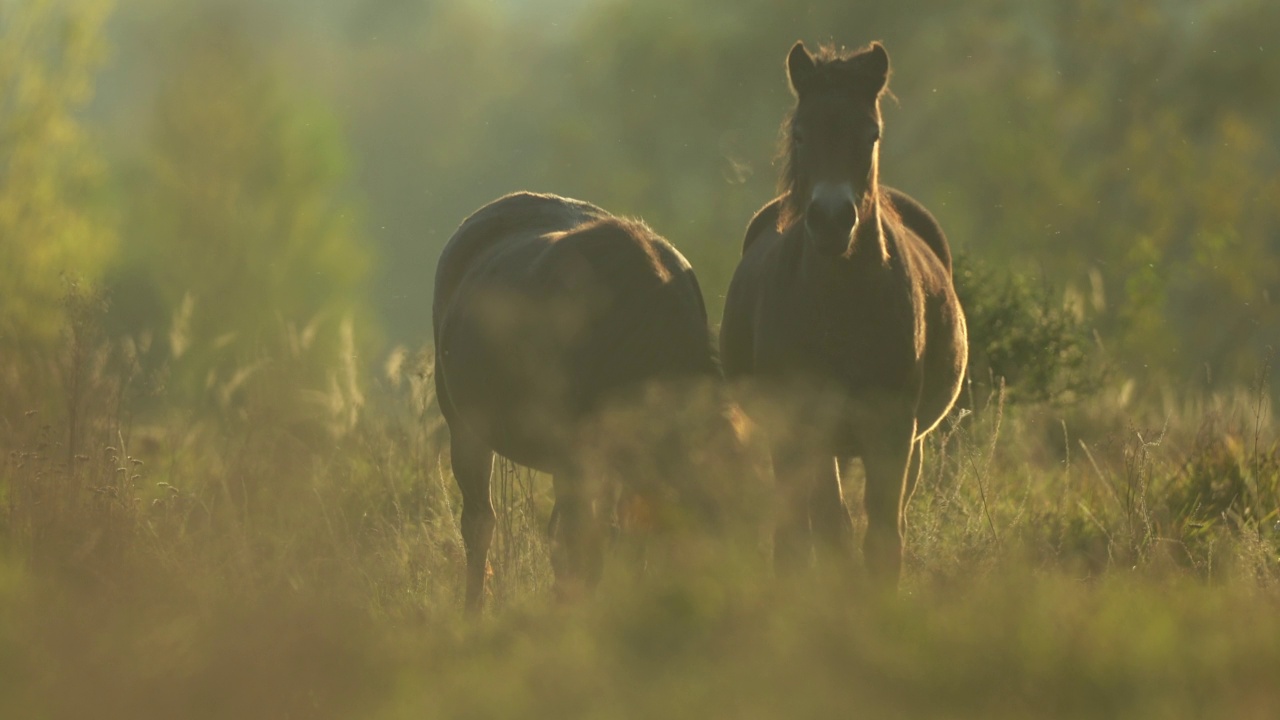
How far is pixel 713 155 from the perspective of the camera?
82.6 ft

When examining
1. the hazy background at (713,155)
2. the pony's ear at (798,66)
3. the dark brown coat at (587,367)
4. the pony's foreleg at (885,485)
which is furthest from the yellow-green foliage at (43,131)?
the pony's foreleg at (885,485)

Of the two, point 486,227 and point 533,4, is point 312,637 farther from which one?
point 533,4

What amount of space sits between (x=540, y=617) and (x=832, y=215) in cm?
179

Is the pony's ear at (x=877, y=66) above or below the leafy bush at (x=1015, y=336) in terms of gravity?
above

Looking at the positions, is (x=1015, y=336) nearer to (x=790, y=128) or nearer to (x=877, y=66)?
(x=877, y=66)

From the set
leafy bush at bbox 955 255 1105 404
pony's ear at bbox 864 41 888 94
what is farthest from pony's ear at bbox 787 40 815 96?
leafy bush at bbox 955 255 1105 404

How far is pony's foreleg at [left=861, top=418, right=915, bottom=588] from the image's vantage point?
19.0ft

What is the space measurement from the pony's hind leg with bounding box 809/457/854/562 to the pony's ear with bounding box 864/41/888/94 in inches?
60.4

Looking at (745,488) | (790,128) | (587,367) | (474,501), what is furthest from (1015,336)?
(745,488)

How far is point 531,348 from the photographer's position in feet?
19.3

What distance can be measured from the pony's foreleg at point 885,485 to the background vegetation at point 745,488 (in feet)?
0.92

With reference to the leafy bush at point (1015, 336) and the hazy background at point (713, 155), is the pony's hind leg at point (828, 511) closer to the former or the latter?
the leafy bush at point (1015, 336)

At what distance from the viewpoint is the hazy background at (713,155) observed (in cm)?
2031

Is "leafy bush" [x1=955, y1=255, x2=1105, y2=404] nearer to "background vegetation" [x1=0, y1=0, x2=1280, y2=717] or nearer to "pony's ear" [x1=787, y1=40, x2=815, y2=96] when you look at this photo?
"background vegetation" [x1=0, y1=0, x2=1280, y2=717]
